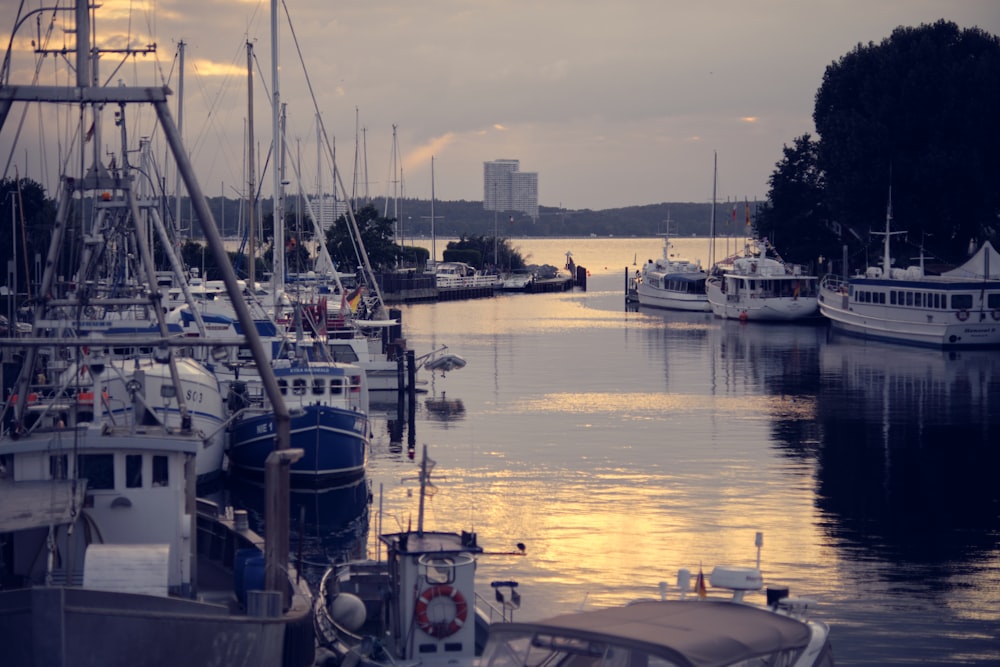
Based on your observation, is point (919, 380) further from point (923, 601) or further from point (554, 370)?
point (923, 601)

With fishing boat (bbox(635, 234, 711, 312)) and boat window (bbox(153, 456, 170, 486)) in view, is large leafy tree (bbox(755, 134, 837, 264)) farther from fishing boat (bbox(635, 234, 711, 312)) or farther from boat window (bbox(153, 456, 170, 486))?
boat window (bbox(153, 456, 170, 486))

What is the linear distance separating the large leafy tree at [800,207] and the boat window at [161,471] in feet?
284

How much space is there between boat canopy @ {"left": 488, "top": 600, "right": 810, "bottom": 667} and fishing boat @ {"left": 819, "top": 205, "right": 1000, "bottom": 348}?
57033 mm

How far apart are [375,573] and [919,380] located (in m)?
40.9

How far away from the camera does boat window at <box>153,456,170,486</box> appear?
17688mm

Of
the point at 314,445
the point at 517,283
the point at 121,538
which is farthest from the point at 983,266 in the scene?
the point at 517,283

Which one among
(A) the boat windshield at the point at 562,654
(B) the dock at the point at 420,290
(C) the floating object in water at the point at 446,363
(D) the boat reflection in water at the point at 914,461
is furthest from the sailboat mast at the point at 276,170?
(B) the dock at the point at 420,290

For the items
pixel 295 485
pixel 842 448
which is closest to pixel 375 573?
pixel 295 485

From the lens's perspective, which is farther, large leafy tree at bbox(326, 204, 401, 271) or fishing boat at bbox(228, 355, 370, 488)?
large leafy tree at bbox(326, 204, 401, 271)

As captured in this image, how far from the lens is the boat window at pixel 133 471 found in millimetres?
17594

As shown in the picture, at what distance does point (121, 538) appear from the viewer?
17.5 meters

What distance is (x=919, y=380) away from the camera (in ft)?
182

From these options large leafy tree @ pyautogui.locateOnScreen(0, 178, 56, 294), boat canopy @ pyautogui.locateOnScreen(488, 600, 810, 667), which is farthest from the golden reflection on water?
boat canopy @ pyautogui.locateOnScreen(488, 600, 810, 667)

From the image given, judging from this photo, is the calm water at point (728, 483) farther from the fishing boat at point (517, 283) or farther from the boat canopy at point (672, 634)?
the fishing boat at point (517, 283)
